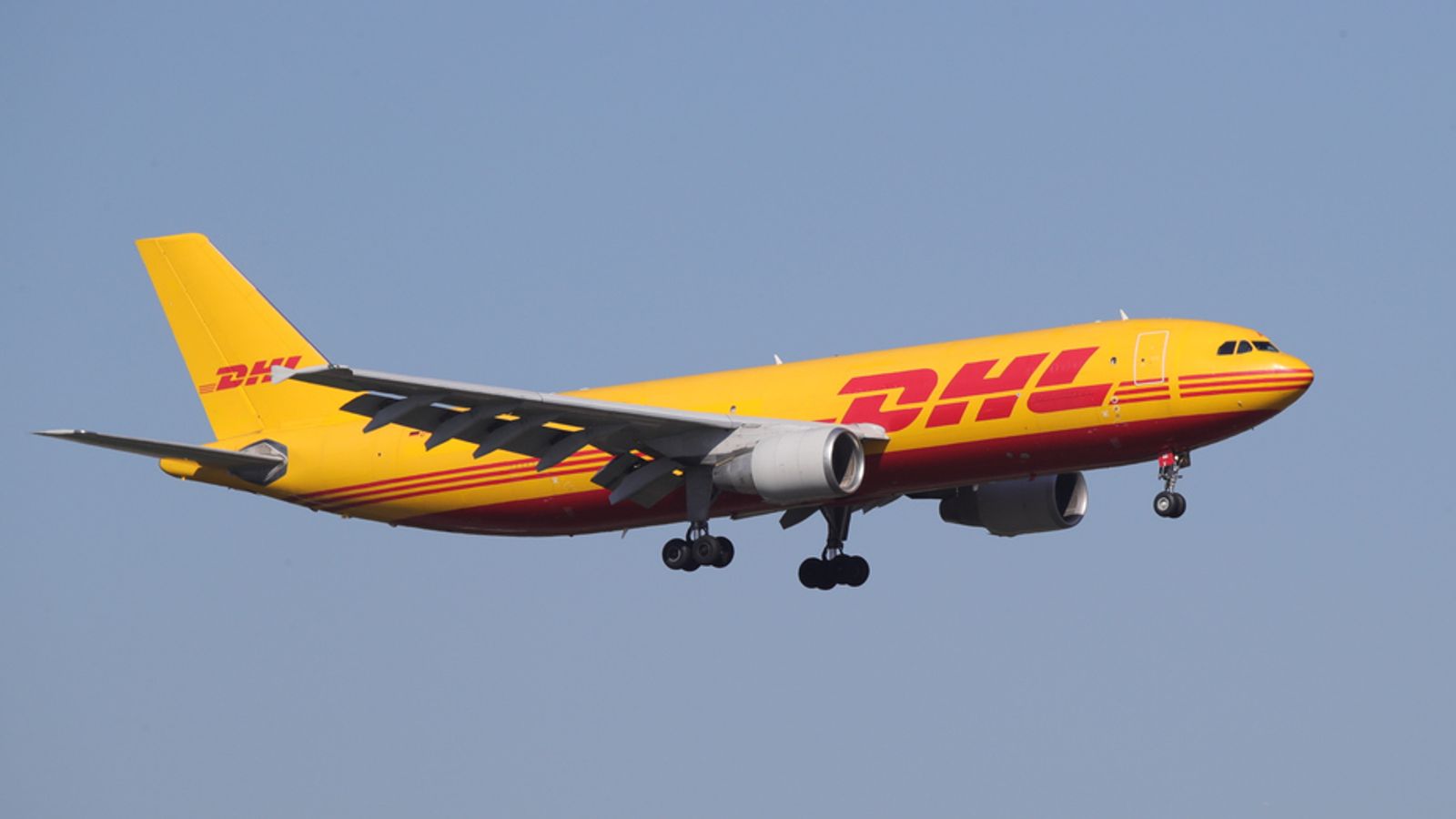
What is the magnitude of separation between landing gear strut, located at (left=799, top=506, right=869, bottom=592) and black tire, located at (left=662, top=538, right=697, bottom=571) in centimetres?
513

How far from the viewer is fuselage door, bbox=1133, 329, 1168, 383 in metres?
44.5

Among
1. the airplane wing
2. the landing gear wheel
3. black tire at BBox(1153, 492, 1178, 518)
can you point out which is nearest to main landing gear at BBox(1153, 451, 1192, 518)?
black tire at BBox(1153, 492, 1178, 518)

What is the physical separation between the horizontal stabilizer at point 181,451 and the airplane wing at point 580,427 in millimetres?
5190

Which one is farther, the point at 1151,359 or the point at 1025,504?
the point at 1025,504

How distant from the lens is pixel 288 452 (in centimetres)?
5291

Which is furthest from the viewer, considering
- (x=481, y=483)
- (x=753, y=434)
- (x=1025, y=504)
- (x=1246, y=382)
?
(x=1025, y=504)

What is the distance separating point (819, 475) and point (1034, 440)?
438cm

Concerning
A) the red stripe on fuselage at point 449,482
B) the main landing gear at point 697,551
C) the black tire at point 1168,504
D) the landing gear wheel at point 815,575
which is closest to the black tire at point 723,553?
the main landing gear at point 697,551

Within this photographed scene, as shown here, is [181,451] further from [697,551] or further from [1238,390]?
[1238,390]

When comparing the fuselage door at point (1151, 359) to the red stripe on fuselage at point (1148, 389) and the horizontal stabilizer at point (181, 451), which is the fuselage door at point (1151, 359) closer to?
the red stripe on fuselage at point (1148, 389)

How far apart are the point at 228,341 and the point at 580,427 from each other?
12194 millimetres

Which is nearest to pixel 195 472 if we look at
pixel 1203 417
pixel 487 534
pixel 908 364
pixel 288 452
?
pixel 288 452

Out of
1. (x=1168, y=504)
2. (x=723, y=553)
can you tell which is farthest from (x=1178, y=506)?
(x=723, y=553)

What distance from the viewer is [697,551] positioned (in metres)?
48.7
